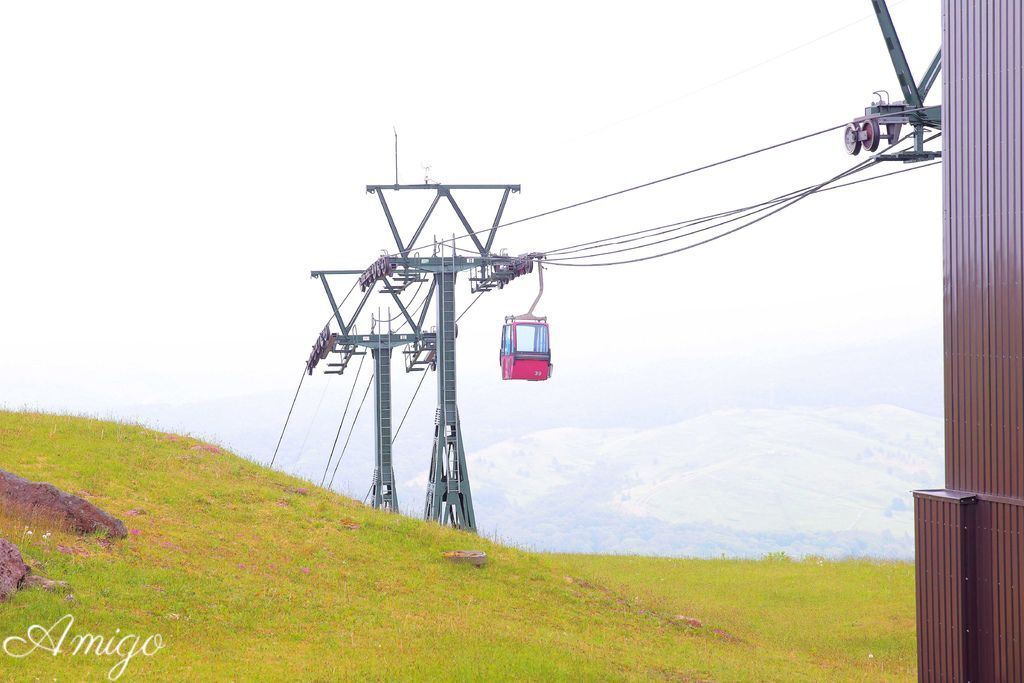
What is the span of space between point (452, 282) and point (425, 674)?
15.7m

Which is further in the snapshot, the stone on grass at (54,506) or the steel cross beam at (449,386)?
the steel cross beam at (449,386)

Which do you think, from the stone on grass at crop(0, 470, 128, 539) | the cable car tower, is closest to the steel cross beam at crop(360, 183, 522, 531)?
the cable car tower

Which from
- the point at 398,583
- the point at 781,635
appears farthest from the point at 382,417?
the point at 781,635

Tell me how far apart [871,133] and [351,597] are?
1199cm

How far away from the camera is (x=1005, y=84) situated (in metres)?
13.6

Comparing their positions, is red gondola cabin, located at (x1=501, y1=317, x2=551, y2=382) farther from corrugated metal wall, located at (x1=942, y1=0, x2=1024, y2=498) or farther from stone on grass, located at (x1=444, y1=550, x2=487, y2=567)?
corrugated metal wall, located at (x1=942, y1=0, x2=1024, y2=498)

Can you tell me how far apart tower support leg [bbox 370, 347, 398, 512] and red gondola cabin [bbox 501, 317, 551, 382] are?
31.9ft

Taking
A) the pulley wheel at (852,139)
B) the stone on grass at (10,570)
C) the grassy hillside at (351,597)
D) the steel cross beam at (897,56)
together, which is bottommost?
the grassy hillside at (351,597)

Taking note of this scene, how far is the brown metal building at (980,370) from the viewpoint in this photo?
1357cm

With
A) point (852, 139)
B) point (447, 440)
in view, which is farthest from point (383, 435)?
point (852, 139)

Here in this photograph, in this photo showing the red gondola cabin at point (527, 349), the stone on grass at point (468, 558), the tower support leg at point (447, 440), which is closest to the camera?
the stone on grass at point (468, 558)

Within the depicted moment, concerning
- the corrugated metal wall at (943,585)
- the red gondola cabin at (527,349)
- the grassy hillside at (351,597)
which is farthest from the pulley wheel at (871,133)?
the red gondola cabin at (527,349)

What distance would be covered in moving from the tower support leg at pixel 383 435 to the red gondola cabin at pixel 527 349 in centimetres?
972

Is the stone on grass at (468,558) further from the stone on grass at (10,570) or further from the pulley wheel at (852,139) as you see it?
the pulley wheel at (852,139)
